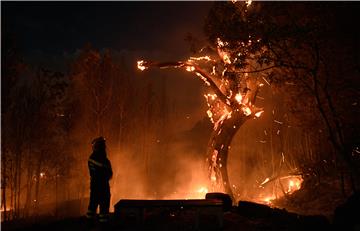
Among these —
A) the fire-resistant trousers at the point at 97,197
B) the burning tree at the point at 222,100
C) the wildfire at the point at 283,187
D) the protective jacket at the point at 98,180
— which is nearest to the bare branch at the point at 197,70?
the burning tree at the point at 222,100

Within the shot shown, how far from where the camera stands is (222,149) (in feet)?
47.6

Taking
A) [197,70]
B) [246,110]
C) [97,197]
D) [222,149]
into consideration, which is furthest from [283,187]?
[97,197]

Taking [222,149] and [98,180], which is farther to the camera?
[222,149]

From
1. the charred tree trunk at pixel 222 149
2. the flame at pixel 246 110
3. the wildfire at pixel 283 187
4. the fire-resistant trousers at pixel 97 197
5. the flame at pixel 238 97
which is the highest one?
the flame at pixel 238 97

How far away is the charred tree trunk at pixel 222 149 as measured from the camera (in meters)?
14.2

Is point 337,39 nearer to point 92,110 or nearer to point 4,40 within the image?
point 4,40

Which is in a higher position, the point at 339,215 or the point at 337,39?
the point at 337,39

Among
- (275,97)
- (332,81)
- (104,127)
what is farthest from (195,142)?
(332,81)

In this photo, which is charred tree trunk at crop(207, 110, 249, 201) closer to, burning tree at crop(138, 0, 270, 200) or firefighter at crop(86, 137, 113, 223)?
burning tree at crop(138, 0, 270, 200)

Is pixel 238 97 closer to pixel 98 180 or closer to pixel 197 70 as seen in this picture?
pixel 197 70

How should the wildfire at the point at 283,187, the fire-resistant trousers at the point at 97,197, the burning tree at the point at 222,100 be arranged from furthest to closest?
the wildfire at the point at 283,187 → the burning tree at the point at 222,100 → the fire-resistant trousers at the point at 97,197

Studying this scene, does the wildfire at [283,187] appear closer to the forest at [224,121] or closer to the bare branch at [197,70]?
the forest at [224,121]

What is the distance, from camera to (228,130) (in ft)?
46.8

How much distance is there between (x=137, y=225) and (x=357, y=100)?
9209 mm
